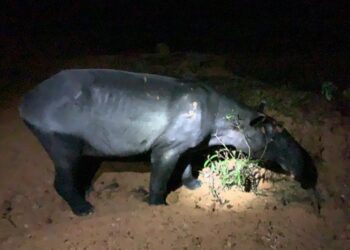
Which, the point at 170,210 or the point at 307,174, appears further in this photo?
the point at 307,174

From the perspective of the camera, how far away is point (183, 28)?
1322 centimetres

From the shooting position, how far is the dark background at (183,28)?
11.2 m

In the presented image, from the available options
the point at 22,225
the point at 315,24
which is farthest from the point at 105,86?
the point at 315,24

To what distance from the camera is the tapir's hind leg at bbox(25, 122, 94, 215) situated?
575cm

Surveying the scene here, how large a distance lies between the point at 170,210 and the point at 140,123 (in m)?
1.11

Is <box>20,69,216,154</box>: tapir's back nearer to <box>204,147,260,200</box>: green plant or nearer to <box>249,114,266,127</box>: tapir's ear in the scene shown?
<box>249,114,266,127</box>: tapir's ear

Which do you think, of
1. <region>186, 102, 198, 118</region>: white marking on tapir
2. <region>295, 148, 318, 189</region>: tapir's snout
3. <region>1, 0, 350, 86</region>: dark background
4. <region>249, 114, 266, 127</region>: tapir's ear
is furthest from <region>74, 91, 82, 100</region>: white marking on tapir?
<region>1, 0, 350, 86</region>: dark background

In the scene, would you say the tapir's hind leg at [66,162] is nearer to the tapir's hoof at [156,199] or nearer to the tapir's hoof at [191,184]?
the tapir's hoof at [156,199]

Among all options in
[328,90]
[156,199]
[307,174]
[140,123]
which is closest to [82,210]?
[156,199]

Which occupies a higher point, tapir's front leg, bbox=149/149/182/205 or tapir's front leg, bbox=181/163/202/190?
tapir's front leg, bbox=149/149/182/205

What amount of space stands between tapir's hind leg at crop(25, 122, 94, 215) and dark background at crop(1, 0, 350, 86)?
4825mm

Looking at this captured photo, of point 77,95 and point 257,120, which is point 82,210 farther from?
point 257,120

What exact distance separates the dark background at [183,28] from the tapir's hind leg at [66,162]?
4825 millimetres

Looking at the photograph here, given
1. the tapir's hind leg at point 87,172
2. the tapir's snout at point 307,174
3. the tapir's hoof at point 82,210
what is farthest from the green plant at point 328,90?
the tapir's hoof at point 82,210
